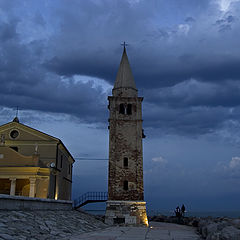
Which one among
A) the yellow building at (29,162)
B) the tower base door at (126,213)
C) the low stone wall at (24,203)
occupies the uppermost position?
the yellow building at (29,162)

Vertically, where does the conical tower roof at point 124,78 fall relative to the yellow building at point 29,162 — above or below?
above

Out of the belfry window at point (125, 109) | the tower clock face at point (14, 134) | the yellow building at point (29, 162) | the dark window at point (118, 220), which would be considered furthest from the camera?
the belfry window at point (125, 109)

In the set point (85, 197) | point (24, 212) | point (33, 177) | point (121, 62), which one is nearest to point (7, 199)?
point (24, 212)

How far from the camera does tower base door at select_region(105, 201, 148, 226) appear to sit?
28.4 m

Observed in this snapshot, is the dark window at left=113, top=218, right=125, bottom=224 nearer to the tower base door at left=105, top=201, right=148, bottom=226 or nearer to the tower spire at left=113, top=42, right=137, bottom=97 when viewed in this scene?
the tower base door at left=105, top=201, right=148, bottom=226

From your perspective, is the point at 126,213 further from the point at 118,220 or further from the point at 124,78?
the point at 124,78

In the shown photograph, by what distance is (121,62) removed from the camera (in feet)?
118

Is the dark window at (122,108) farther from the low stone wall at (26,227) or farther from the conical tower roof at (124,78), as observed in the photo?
the low stone wall at (26,227)

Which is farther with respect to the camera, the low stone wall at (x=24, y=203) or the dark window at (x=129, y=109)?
the dark window at (x=129, y=109)

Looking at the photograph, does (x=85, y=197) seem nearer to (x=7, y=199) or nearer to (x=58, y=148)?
(x=58, y=148)

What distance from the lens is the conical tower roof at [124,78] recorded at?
33.6 metres

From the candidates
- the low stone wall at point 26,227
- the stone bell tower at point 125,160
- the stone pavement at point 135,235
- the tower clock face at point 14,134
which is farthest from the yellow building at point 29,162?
the low stone wall at point 26,227

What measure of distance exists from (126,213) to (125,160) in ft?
17.0

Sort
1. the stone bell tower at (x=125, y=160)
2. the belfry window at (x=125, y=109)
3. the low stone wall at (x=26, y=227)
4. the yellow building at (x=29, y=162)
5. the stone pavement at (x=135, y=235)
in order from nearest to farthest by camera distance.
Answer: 1. the low stone wall at (x=26, y=227)
2. the stone pavement at (x=135, y=235)
3. the yellow building at (x=29, y=162)
4. the stone bell tower at (x=125, y=160)
5. the belfry window at (x=125, y=109)
